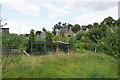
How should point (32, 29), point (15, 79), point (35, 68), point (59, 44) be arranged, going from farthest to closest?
point (32, 29)
point (59, 44)
point (35, 68)
point (15, 79)

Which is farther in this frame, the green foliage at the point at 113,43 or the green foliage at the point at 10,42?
the green foliage at the point at 113,43

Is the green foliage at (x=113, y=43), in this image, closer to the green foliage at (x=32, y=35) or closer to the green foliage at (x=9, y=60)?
the green foliage at (x=9, y=60)

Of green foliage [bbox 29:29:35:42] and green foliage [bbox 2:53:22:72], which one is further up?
green foliage [bbox 29:29:35:42]

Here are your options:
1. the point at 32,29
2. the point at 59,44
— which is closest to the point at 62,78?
the point at 59,44

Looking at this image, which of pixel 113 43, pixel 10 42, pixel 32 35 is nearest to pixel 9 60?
pixel 10 42

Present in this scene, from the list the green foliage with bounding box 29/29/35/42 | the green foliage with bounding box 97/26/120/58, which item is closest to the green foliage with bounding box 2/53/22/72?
the green foliage with bounding box 97/26/120/58

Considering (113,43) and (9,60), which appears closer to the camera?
(9,60)

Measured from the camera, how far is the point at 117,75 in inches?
186

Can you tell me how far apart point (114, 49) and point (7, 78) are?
16.8 ft

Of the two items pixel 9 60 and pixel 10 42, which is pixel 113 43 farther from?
pixel 10 42

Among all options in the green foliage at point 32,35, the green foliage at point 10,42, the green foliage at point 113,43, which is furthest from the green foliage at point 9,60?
the green foliage at point 32,35

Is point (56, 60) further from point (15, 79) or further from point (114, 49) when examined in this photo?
point (114, 49)

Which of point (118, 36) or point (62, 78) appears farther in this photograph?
point (118, 36)

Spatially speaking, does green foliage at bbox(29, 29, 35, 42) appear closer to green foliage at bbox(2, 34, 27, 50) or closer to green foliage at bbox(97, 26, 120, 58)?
green foliage at bbox(2, 34, 27, 50)
